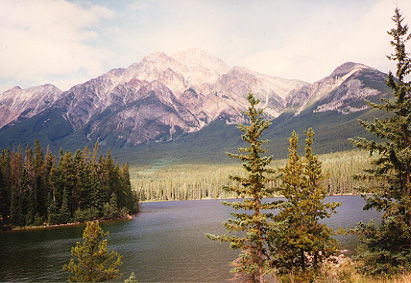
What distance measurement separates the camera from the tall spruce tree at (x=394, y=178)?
17125mm

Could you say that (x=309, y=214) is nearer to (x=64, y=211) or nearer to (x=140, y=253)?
(x=140, y=253)

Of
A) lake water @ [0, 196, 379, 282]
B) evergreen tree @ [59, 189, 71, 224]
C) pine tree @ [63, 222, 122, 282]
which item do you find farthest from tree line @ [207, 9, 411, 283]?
evergreen tree @ [59, 189, 71, 224]

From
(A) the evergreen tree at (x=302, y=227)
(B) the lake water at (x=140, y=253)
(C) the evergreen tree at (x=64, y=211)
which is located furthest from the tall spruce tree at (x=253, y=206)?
(C) the evergreen tree at (x=64, y=211)

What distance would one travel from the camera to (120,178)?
111m

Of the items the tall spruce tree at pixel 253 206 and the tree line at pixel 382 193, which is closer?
the tree line at pixel 382 193

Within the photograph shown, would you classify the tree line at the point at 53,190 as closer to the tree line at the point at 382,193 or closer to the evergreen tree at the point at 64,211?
the evergreen tree at the point at 64,211

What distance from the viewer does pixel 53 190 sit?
88.1 m

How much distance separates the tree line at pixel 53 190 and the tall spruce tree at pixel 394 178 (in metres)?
90.4

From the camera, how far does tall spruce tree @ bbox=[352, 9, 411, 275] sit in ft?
56.2

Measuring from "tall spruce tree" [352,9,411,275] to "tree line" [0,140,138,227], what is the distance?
296 feet

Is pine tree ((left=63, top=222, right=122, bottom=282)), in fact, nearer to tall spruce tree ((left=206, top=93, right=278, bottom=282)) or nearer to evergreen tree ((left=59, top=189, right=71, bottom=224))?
tall spruce tree ((left=206, top=93, right=278, bottom=282))

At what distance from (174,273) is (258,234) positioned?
992 inches

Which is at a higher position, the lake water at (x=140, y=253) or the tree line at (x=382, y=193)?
the tree line at (x=382, y=193)

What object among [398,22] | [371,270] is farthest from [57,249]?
[398,22]
